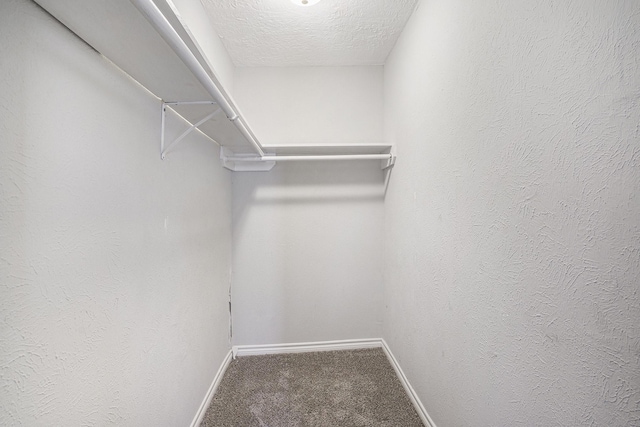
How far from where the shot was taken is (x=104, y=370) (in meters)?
0.78

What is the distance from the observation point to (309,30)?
68.5 inches

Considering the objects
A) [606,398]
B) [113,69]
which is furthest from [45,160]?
[606,398]

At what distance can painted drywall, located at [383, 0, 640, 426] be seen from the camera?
53cm

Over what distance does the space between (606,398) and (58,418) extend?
125 cm

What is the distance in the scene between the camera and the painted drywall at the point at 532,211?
0.53m

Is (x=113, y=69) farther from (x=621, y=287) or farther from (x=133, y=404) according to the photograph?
(x=621, y=287)

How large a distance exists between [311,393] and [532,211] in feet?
5.51

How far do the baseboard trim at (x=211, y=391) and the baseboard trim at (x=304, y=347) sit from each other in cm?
12

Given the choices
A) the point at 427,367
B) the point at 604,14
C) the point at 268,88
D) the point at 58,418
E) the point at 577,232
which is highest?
the point at 268,88

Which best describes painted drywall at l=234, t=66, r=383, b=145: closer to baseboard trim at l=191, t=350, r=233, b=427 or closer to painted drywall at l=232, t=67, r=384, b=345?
painted drywall at l=232, t=67, r=384, b=345

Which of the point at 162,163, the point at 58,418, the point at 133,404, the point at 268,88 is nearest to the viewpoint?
the point at 58,418

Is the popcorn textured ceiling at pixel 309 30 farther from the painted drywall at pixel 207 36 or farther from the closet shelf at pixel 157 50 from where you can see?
the closet shelf at pixel 157 50

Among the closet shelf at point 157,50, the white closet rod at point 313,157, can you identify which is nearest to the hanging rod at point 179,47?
the closet shelf at point 157,50

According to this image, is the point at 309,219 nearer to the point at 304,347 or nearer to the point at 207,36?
the point at 304,347
